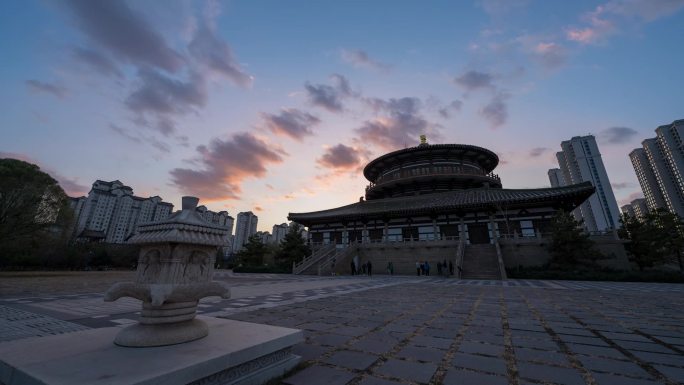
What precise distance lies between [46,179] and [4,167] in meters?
1.95

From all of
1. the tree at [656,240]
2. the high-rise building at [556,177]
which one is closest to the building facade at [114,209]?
the tree at [656,240]

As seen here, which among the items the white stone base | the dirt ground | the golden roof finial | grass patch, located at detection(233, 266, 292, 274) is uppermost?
the golden roof finial

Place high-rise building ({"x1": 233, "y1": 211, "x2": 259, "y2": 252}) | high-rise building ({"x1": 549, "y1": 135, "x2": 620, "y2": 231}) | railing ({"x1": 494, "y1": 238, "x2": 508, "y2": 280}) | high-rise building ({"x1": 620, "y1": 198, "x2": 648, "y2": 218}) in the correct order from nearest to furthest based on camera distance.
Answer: railing ({"x1": 494, "y1": 238, "x2": 508, "y2": 280}) < high-rise building ({"x1": 549, "y1": 135, "x2": 620, "y2": 231}) < high-rise building ({"x1": 620, "y1": 198, "x2": 648, "y2": 218}) < high-rise building ({"x1": 233, "y1": 211, "x2": 259, "y2": 252})

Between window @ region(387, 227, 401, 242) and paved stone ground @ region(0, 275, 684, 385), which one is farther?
window @ region(387, 227, 401, 242)

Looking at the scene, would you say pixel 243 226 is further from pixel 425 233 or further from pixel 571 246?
pixel 571 246

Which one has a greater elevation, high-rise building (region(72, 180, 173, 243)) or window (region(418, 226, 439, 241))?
high-rise building (region(72, 180, 173, 243))

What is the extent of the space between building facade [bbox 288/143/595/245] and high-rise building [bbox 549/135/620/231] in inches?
2197

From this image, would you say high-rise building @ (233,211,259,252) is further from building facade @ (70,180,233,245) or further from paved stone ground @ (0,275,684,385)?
paved stone ground @ (0,275,684,385)

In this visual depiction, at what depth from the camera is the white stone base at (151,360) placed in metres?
1.91

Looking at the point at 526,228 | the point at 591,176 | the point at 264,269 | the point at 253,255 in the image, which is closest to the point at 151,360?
the point at 264,269

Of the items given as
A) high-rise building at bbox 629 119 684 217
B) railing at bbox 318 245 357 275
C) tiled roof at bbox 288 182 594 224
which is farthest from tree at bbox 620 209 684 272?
high-rise building at bbox 629 119 684 217

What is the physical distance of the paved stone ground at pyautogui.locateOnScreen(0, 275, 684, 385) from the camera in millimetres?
2730

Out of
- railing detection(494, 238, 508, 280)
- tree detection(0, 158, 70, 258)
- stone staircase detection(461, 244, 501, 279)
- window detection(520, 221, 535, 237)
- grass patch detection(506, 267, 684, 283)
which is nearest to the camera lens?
grass patch detection(506, 267, 684, 283)

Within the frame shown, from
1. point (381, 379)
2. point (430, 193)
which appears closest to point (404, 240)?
point (430, 193)
